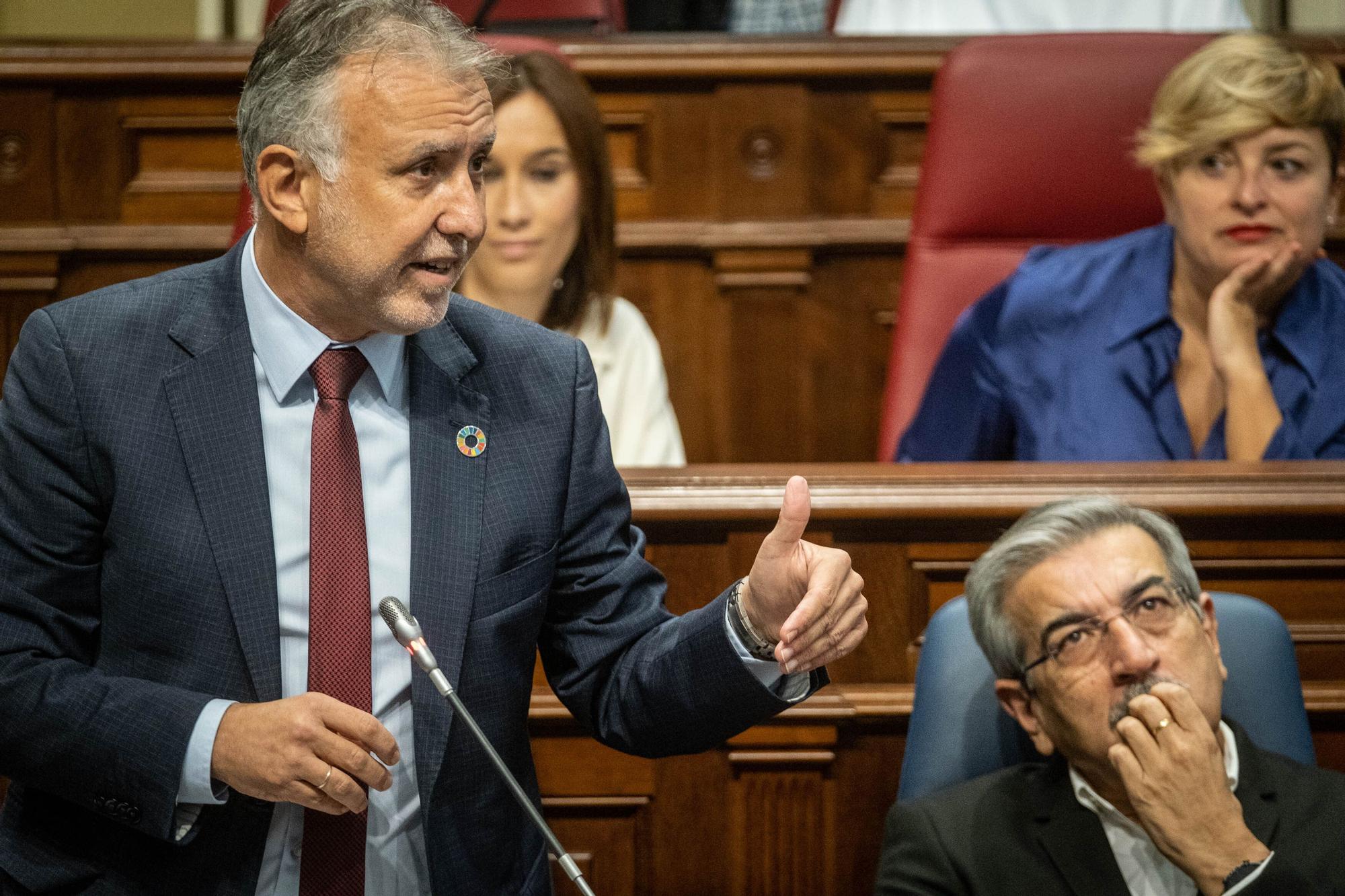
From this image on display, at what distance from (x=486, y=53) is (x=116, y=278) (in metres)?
1.34

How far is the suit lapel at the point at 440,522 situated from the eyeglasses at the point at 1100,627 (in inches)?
20.9

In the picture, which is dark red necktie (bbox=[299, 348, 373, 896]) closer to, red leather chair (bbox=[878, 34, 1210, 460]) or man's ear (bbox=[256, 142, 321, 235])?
man's ear (bbox=[256, 142, 321, 235])

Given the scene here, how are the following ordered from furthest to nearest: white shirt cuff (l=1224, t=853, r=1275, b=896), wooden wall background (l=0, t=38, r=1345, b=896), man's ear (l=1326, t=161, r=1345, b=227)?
wooden wall background (l=0, t=38, r=1345, b=896) < man's ear (l=1326, t=161, r=1345, b=227) < white shirt cuff (l=1224, t=853, r=1275, b=896)

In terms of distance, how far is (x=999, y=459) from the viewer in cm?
186

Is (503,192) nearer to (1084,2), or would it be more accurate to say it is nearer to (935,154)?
(935,154)

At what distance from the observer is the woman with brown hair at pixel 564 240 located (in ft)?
5.99

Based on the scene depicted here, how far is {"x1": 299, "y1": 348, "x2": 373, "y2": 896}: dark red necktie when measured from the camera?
0.90 m

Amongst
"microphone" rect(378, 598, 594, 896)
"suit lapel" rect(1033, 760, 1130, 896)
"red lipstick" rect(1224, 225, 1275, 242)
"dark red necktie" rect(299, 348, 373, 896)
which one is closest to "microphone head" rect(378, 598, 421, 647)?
"microphone" rect(378, 598, 594, 896)

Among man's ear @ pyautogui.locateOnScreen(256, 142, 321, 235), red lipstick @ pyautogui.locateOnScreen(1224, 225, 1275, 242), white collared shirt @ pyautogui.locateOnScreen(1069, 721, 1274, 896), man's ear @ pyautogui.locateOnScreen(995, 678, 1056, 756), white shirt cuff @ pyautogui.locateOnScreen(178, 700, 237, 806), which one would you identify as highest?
man's ear @ pyautogui.locateOnScreen(256, 142, 321, 235)

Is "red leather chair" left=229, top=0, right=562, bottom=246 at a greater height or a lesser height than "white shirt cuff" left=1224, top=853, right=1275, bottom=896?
greater

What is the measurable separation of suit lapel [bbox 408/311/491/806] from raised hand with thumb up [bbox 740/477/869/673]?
0.19 metres

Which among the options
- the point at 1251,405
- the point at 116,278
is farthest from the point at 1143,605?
the point at 116,278

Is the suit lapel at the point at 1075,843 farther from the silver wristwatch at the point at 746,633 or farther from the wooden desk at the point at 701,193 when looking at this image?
the wooden desk at the point at 701,193

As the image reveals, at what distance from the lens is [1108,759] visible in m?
1.22
